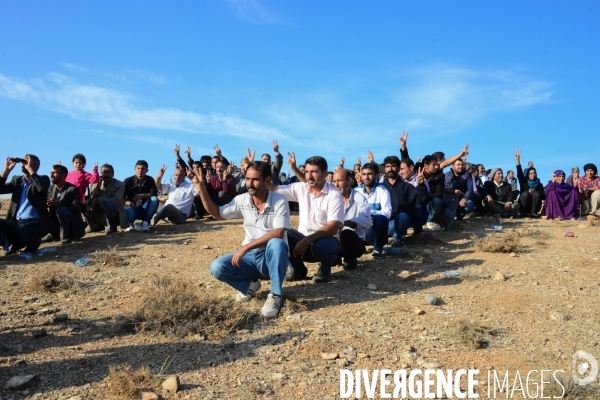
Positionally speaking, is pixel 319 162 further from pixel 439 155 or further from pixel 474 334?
pixel 439 155

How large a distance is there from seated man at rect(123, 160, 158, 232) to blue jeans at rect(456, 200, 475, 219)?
21.5 feet

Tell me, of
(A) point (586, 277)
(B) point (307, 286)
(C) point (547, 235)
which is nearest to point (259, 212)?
(B) point (307, 286)

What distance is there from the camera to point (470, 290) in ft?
18.5

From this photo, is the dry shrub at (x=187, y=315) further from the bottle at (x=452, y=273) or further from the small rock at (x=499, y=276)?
the small rock at (x=499, y=276)

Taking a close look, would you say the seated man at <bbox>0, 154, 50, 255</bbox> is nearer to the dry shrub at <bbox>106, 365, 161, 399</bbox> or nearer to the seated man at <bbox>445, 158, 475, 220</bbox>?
the dry shrub at <bbox>106, 365, 161, 399</bbox>

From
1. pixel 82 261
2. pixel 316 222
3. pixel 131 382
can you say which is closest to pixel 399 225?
pixel 316 222

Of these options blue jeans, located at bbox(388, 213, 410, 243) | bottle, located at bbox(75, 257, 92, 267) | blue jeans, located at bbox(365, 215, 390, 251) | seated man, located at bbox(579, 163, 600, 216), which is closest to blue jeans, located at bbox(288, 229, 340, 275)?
blue jeans, located at bbox(365, 215, 390, 251)

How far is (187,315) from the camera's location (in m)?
4.46

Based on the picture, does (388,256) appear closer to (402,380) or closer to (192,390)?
(402,380)

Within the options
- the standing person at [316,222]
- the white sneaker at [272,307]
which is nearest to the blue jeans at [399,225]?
the standing person at [316,222]

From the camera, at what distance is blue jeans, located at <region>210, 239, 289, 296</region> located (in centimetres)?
476

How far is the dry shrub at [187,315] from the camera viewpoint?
4.32m

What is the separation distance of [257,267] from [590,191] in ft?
36.8

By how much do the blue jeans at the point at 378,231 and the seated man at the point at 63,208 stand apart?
522 centimetres
